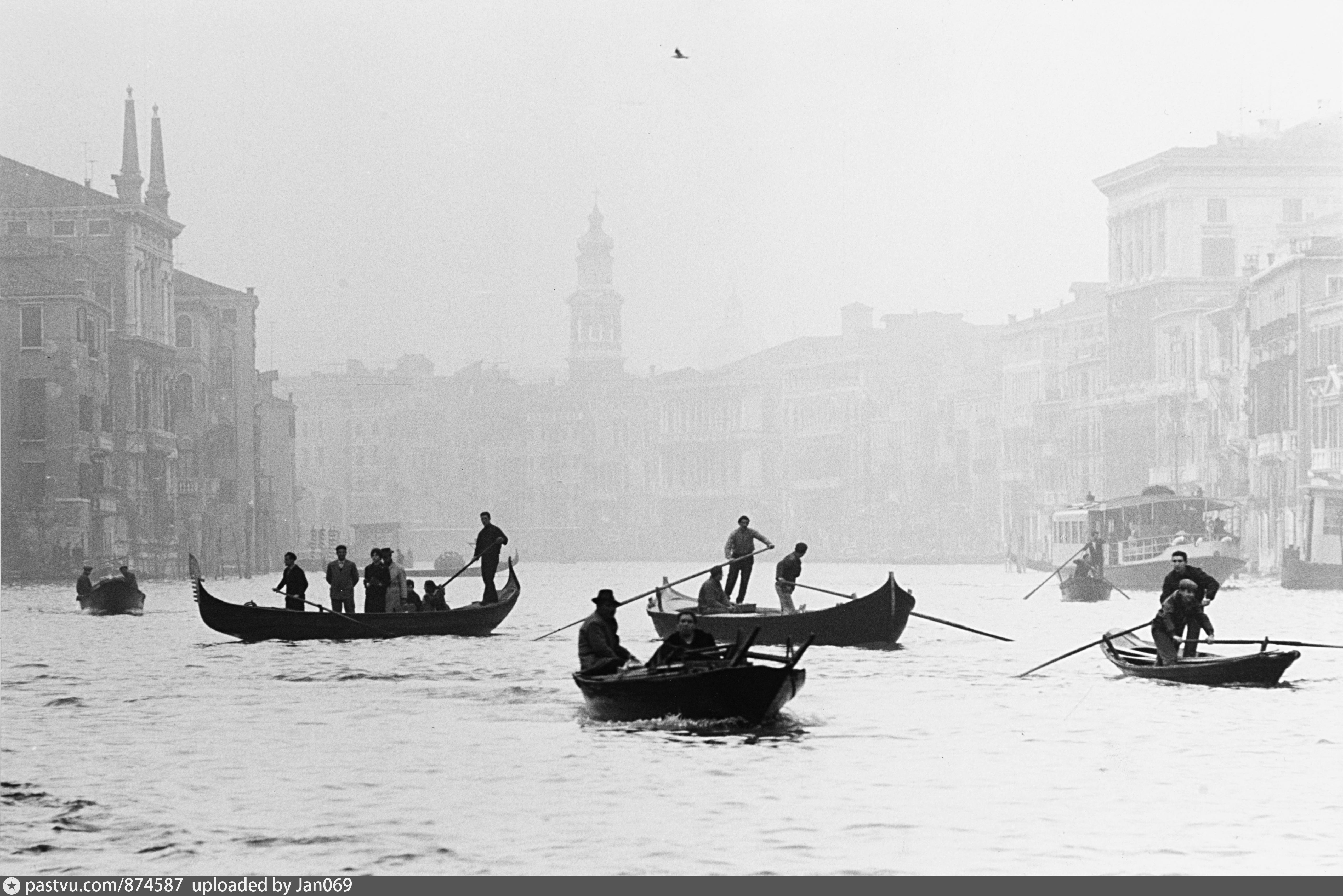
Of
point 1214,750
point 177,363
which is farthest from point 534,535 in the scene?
point 1214,750

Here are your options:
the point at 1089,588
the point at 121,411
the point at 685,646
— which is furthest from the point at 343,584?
the point at 1089,588

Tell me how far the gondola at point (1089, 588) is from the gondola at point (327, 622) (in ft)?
28.2

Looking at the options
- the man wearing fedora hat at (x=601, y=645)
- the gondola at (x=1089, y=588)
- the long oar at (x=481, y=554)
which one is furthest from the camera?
the gondola at (x=1089, y=588)

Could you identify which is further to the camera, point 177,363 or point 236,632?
point 177,363

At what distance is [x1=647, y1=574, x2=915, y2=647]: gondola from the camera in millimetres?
13539

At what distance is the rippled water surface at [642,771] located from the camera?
816 centimetres

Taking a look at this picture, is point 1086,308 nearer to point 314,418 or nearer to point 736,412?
point 736,412

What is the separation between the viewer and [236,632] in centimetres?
1534

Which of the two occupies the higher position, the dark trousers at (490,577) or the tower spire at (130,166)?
the tower spire at (130,166)

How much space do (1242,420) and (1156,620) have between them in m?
12.3

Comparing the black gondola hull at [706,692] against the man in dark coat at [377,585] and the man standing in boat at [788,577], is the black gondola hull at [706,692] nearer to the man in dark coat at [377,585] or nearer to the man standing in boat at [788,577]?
the man standing in boat at [788,577]

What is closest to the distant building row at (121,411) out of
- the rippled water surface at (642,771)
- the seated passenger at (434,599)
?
the seated passenger at (434,599)

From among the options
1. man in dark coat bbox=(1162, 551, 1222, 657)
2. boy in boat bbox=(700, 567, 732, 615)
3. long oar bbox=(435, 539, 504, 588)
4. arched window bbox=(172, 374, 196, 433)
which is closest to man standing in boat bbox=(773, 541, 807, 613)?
boy in boat bbox=(700, 567, 732, 615)

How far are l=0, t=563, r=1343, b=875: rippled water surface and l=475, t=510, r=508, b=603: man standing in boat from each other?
49 centimetres
